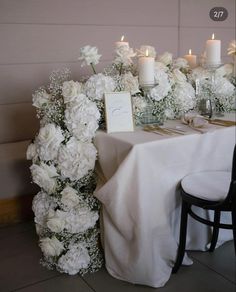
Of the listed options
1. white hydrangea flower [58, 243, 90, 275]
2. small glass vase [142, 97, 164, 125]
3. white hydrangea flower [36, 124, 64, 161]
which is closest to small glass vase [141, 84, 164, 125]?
small glass vase [142, 97, 164, 125]

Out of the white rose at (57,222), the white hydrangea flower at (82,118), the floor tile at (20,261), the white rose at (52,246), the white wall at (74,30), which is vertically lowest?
the floor tile at (20,261)

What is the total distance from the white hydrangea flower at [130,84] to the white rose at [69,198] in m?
0.64

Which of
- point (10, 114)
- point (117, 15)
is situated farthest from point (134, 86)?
point (117, 15)

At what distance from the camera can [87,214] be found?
189 centimetres

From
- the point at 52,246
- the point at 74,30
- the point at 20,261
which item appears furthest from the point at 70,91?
the point at 74,30

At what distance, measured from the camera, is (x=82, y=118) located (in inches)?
70.7

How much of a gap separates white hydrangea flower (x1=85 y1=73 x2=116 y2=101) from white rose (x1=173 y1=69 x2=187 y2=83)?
1.56 ft

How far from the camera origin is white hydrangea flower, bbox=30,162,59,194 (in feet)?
6.08

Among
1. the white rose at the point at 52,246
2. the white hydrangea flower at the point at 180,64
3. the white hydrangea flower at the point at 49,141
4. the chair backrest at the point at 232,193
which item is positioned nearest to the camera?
the chair backrest at the point at 232,193

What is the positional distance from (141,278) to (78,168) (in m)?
0.67

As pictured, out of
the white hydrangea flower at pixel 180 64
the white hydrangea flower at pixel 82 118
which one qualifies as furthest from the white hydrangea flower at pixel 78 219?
the white hydrangea flower at pixel 180 64

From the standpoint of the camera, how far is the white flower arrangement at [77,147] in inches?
71.4

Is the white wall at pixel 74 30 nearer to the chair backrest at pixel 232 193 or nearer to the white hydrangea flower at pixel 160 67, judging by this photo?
the white hydrangea flower at pixel 160 67

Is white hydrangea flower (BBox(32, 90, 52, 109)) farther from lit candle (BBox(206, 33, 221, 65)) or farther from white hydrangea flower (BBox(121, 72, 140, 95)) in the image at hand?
lit candle (BBox(206, 33, 221, 65))
